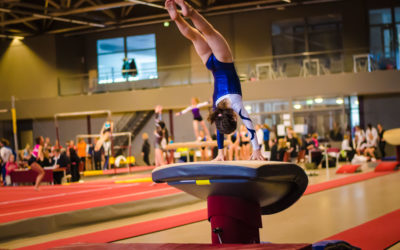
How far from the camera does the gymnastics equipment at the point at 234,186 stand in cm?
333

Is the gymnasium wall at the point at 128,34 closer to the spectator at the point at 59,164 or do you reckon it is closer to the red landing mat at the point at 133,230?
the spectator at the point at 59,164

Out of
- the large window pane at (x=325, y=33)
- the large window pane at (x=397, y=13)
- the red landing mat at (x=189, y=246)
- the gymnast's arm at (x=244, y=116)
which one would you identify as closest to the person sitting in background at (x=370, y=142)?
the large window pane at (x=325, y=33)

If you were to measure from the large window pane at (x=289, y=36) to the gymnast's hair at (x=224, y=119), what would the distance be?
18219mm

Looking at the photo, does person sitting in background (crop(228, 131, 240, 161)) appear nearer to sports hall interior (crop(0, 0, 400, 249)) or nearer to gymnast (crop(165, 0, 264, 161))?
sports hall interior (crop(0, 0, 400, 249))

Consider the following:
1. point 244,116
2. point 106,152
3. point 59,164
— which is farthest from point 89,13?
point 244,116

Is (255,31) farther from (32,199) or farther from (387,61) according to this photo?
(32,199)

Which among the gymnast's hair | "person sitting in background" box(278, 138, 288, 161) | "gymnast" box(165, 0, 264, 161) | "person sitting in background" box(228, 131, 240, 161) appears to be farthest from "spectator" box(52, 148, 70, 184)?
the gymnast's hair

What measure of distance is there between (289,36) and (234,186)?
19553 millimetres

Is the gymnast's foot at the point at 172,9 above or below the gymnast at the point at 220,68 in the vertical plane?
above

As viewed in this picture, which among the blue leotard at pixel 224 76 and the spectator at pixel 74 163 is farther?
the spectator at pixel 74 163

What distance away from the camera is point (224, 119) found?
4.47 metres

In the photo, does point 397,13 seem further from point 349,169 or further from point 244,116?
point 244,116

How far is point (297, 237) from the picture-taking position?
17.3ft

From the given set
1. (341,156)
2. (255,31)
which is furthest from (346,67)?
(255,31)
